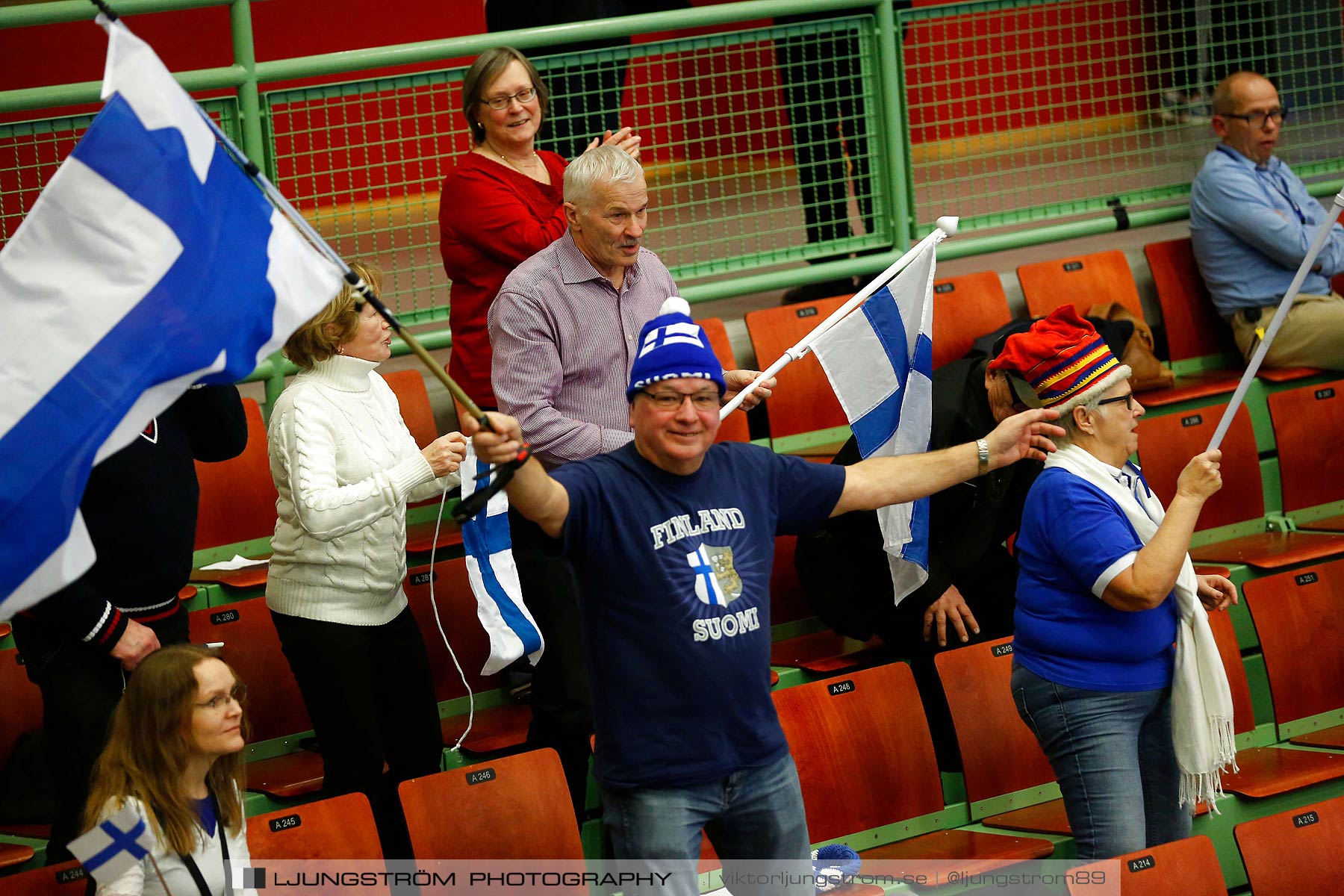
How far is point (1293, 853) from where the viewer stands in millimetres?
3586

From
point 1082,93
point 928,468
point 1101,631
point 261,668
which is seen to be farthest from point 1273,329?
point 1082,93

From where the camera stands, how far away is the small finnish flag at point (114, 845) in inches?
112

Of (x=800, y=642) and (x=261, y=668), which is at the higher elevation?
(x=261, y=668)

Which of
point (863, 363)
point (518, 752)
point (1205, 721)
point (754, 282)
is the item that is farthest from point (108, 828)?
point (754, 282)

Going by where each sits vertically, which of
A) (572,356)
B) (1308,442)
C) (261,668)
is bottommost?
(261,668)

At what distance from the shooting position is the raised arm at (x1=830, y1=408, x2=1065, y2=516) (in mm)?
3016

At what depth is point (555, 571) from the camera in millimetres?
3826

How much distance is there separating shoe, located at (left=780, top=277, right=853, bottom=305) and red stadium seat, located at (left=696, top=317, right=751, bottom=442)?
0.66m

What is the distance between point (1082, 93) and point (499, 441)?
4288 millimetres

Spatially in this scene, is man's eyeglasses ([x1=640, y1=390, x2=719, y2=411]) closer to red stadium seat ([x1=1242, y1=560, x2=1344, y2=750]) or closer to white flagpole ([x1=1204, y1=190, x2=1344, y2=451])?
white flagpole ([x1=1204, y1=190, x2=1344, y2=451])

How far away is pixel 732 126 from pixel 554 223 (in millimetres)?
1424

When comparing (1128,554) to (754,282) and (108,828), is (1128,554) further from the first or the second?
(754,282)

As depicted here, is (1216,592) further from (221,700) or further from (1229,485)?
(221,700)

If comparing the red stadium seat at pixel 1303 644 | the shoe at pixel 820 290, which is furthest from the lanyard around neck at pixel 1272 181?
the red stadium seat at pixel 1303 644
